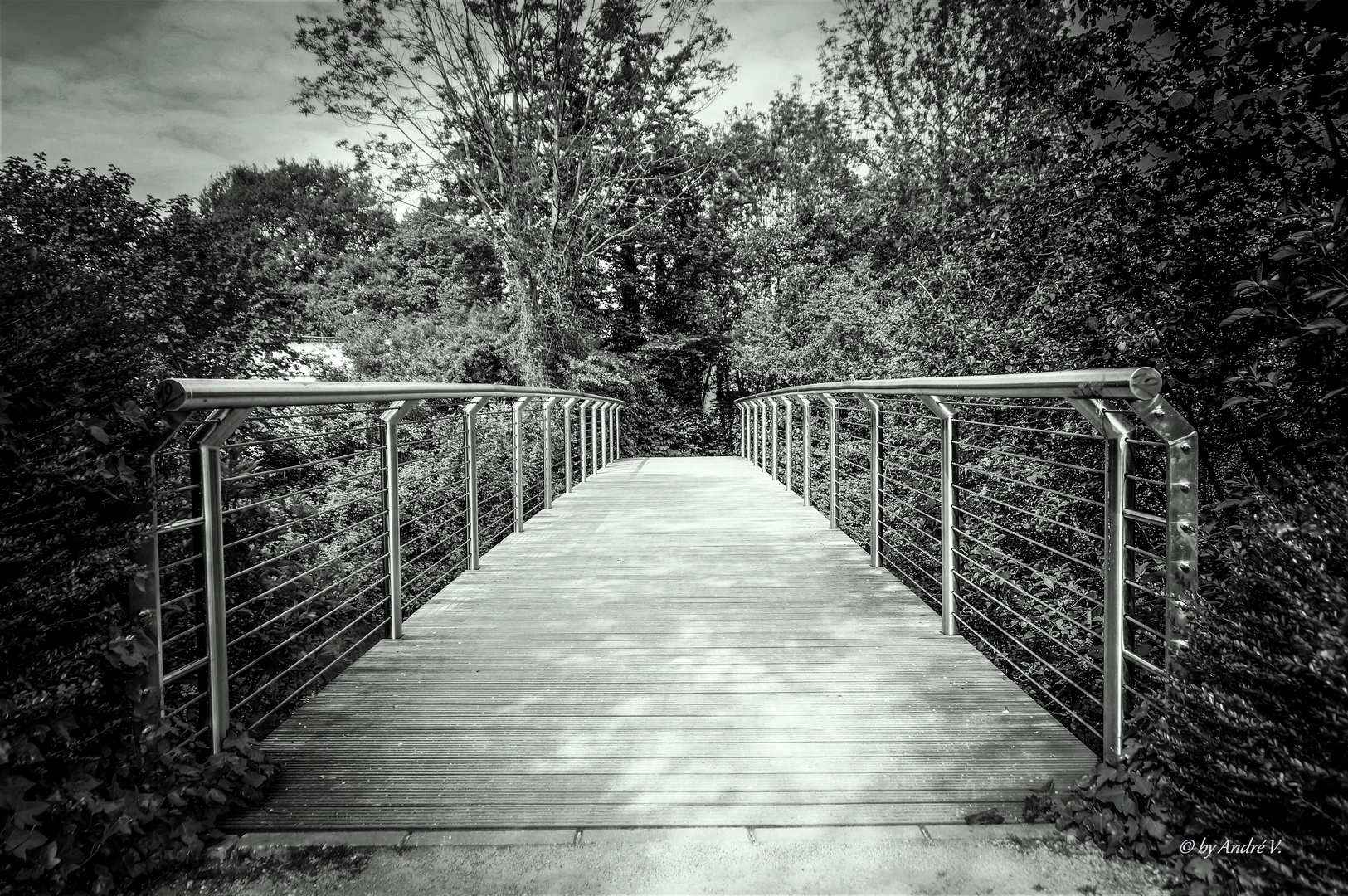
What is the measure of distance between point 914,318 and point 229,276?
11212mm

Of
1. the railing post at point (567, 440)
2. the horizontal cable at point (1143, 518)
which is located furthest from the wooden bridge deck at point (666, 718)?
the railing post at point (567, 440)

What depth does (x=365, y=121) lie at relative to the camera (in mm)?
14625

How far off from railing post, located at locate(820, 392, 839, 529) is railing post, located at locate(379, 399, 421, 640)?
315 centimetres

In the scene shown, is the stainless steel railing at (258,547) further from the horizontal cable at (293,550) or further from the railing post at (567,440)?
the railing post at (567,440)

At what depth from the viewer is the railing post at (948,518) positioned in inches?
130

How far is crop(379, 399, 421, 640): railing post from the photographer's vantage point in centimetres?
327

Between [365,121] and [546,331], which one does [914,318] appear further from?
[365,121]

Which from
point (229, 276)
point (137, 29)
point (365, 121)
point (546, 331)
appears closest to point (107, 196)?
point (229, 276)

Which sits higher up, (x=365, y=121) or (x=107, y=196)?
(x=365, y=121)

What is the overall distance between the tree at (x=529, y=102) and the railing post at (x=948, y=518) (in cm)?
1319

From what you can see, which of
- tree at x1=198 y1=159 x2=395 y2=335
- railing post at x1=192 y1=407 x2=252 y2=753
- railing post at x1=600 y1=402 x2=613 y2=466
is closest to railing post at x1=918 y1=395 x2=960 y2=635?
railing post at x1=192 y1=407 x2=252 y2=753

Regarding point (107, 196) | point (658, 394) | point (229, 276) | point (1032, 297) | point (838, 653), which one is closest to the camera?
point (838, 653)

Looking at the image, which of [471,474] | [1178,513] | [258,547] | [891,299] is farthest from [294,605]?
[891,299]

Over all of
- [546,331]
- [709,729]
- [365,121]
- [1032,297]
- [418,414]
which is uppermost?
[365,121]
